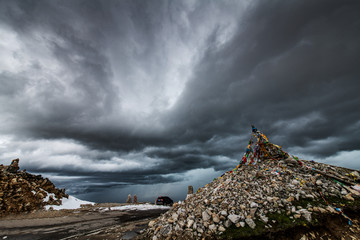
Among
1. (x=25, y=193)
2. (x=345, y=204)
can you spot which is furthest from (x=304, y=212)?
(x=25, y=193)

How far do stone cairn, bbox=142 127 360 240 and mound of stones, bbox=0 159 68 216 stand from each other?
66.1 ft

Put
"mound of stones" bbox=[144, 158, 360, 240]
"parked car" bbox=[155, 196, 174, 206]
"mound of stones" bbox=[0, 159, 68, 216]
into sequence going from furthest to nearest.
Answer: "parked car" bbox=[155, 196, 174, 206] < "mound of stones" bbox=[0, 159, 68, 216] < "mound of stones" bbox=[144, 158, 360, 240]

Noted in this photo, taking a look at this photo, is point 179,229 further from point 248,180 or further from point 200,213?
point 248,180

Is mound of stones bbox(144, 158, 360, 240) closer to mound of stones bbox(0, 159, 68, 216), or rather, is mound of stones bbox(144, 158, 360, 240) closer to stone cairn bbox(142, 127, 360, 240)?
stone cairn bbox(142, 127, 360, 240)

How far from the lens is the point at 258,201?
7.76 meters

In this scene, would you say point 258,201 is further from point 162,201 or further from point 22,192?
point 162,201

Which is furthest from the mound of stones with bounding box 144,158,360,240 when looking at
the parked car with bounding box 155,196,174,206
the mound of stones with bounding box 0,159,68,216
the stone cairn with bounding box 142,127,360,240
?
the parked car with bounding box 155,196,174,206

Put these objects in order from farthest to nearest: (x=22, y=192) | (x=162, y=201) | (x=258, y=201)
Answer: (x=162, y=201) < (x=22, y=192) < (x=258, y=201)

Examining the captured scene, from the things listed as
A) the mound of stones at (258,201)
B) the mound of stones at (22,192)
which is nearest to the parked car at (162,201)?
the mound of stones at (22,192)

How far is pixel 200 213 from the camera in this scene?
25.9 ft

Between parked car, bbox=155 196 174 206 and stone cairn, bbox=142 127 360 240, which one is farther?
parked car, bbox=155 196 174 206

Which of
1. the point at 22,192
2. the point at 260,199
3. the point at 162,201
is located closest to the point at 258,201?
the point at 260,199

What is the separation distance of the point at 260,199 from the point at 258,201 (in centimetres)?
26

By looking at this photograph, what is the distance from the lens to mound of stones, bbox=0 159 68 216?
61.0 feet
